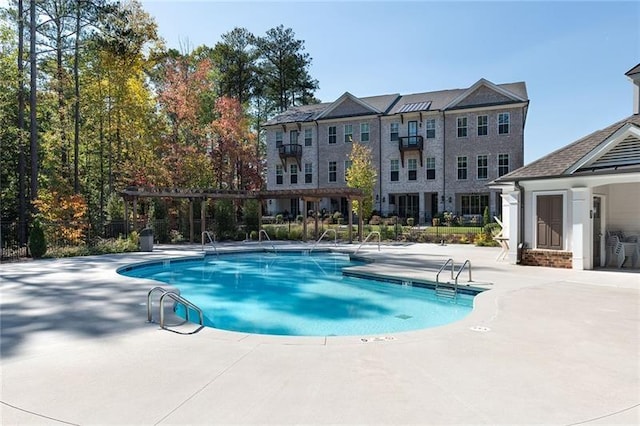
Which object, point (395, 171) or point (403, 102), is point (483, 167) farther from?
point (403, 102)

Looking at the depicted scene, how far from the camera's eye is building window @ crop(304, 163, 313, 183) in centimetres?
3406

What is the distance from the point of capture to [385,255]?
15.5 m

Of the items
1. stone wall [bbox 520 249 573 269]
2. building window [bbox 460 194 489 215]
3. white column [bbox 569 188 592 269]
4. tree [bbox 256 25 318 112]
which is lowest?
stone wall [bbox 520 249 573 269]

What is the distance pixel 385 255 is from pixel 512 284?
268 inches

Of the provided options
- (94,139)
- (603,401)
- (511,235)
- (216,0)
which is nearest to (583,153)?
(511,235)

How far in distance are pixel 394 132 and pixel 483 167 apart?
7.12 metres

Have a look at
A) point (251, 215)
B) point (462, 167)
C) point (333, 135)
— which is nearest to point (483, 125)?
point (462, 167)

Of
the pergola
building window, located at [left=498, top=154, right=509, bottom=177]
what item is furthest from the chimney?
building window, located at [left=498, top=154, right=509, bottom=177]

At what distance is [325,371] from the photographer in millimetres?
3975

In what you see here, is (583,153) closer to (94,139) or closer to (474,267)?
(474,267)

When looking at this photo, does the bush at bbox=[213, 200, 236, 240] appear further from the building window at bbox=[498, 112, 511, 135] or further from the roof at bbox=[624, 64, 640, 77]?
the building window at bbox=[498, 112, 511, 135]

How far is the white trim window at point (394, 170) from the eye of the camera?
3122 centimetres

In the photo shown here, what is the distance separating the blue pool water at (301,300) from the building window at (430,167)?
17.5 metres

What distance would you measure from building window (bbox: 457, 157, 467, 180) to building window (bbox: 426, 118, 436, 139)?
2.69 meters
